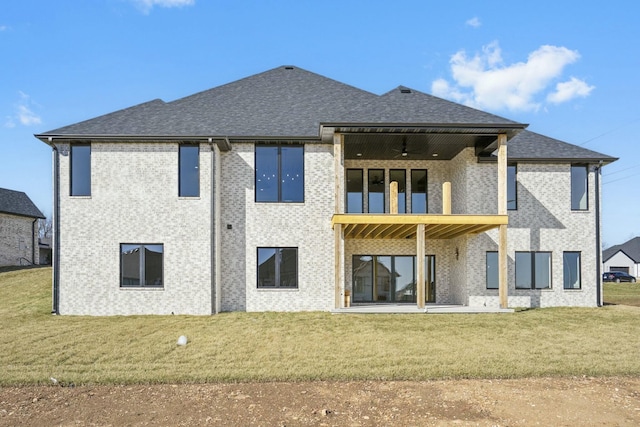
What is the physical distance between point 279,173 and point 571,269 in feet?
35.1

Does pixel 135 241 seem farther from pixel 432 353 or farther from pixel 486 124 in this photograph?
pixel 486 124

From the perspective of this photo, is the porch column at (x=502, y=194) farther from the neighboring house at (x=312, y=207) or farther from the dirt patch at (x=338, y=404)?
the dirt patch at (x=338, y=404)

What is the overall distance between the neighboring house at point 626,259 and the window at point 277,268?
190ft

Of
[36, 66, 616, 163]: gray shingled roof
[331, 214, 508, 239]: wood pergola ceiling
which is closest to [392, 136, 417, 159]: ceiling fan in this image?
[36, 66, 616, 163]: gray shingled roof

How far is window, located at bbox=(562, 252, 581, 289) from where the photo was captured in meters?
15.9

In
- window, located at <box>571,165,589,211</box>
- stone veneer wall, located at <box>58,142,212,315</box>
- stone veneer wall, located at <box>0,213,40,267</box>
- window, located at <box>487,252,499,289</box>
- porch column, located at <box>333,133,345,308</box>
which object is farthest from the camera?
stone veneer wall, located at <box>0,213,40,267</box>

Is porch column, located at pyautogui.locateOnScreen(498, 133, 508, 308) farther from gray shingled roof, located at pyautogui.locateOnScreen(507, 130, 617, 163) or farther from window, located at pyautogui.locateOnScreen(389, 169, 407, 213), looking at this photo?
window, located at pyautogui.locateOnScreen(389, 169, 407, 213)

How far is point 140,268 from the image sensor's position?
14016 millimetres

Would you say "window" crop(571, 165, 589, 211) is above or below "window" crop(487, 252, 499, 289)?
above

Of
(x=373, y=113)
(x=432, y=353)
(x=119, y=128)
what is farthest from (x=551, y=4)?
(x=119, y=128)

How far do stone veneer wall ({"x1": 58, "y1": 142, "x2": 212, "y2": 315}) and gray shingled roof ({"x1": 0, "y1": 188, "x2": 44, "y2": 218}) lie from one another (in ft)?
60.1

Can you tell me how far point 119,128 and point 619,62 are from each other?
55.7 feet

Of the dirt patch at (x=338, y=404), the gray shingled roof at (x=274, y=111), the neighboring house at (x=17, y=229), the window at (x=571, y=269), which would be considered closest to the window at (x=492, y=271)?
the window at (x=571, y=269)

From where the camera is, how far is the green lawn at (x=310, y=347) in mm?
7957
